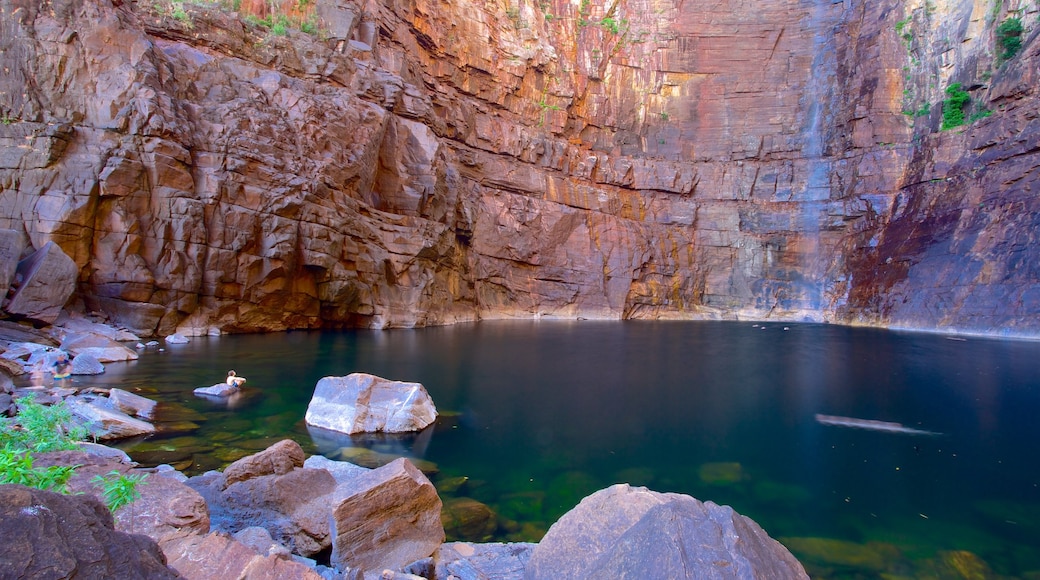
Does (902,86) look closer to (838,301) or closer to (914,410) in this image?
(838,301)

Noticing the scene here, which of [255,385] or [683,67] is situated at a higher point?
[683,67]

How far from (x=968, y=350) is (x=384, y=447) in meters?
25.9

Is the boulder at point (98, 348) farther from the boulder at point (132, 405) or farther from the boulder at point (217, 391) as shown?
the boulder at point (132, 405)

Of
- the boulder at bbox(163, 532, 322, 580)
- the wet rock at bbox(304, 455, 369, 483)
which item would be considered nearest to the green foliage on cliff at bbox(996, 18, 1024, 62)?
the wet rock at bbox(304, 455, 369, 483)

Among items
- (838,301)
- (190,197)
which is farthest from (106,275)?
(838,301)

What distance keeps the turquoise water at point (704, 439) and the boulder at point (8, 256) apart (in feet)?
14.0

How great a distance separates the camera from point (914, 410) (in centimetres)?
1188

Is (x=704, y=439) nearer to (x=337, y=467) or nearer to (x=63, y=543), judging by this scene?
(x=337, y=467)

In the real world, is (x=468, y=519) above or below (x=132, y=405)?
below

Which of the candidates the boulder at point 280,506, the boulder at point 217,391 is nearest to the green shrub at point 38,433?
the boulder at point 280,506

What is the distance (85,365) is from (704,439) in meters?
13.7

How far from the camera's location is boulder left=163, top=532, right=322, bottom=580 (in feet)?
9.87

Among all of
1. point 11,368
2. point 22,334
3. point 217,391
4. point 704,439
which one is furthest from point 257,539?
point 22,334

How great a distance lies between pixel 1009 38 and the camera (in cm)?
3369
